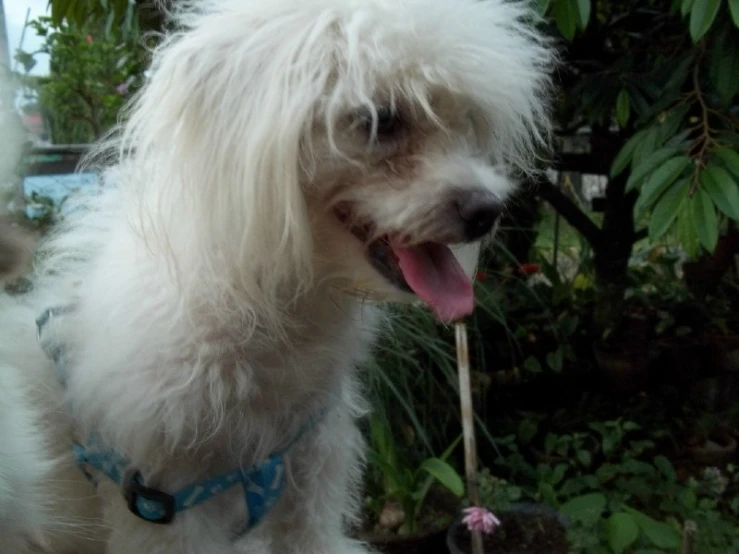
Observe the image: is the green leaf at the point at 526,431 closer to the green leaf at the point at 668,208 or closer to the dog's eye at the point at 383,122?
the green leaf at the point at 668,208

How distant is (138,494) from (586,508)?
3.64 ft

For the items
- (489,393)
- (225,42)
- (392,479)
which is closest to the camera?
(225,42)

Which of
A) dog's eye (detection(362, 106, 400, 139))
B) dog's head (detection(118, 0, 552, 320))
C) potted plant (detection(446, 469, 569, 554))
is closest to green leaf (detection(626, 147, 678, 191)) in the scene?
dog's head (detection(118, 0, 552, 320))

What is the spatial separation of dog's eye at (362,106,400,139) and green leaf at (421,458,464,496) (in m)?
0.89

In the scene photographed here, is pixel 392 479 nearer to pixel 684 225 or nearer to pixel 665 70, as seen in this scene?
pixel 684 225

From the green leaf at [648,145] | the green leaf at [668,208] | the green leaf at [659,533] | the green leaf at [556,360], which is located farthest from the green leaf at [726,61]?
the green leaf at [556,360]

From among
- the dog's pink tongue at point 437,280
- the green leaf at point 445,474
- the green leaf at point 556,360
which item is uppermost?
the dog's pink tongue at point 437,280

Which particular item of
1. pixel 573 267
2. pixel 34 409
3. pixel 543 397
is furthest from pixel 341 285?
pixel 573 267

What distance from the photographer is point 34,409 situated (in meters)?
1.04

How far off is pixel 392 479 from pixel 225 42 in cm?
116

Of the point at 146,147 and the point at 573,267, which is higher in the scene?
the point at 146,147

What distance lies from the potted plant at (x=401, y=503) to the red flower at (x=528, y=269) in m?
0.91

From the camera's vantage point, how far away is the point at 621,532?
1.61 m

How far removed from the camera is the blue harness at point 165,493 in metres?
1.05
